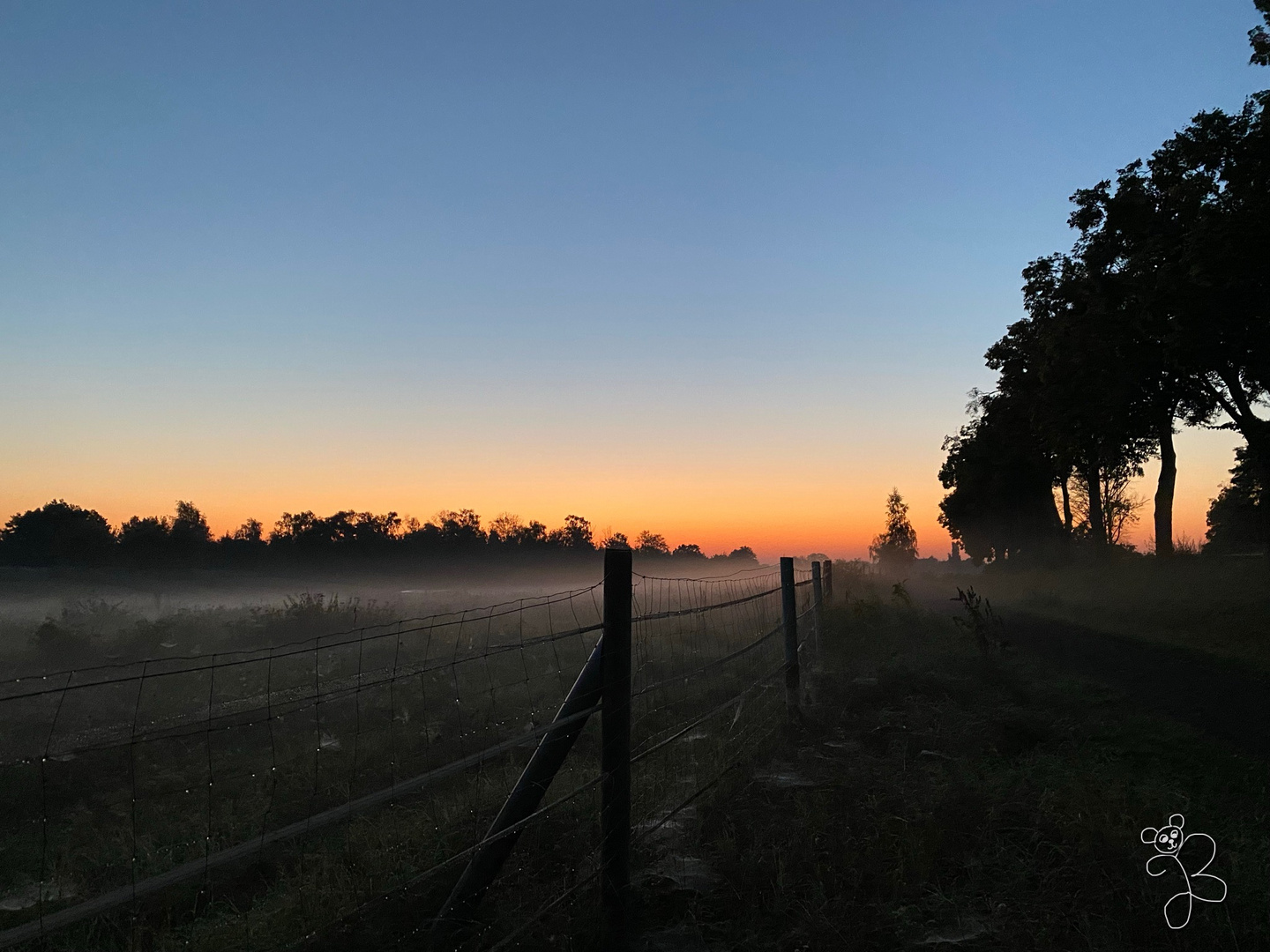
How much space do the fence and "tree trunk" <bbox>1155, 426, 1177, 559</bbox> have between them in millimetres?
18421

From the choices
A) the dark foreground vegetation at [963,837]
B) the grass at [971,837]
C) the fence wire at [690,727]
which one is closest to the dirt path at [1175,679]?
the dark foreground vegetation at [963,837]

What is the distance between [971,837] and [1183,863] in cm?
126

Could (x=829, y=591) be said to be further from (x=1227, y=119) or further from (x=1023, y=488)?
(x=1023, y=488)

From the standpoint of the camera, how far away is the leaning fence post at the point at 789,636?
9.25m

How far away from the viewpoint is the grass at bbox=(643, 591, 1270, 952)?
4430 mm

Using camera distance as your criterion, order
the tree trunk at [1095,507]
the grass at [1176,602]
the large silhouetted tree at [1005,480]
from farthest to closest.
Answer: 1. the large silhouetted tree at [1005,480]
2. the tree trunk at [1095,507]
3. the grass at [1176,602]

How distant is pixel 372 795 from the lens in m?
3.19

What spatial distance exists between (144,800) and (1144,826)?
10134 millimetres

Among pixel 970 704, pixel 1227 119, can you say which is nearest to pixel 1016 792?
pixel 970 704

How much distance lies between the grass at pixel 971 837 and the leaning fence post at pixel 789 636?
375 mm

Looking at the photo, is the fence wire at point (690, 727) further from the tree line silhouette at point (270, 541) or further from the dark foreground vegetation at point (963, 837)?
the tree line silhouette at point (270, 541)

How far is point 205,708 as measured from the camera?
1391 cm

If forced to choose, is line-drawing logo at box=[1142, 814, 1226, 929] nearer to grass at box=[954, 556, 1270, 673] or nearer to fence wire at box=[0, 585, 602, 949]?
fence wire at box=[0, 585, 602, 949]

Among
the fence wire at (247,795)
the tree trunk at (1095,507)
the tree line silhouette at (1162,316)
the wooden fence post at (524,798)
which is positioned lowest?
the fence wire at (247,795)
